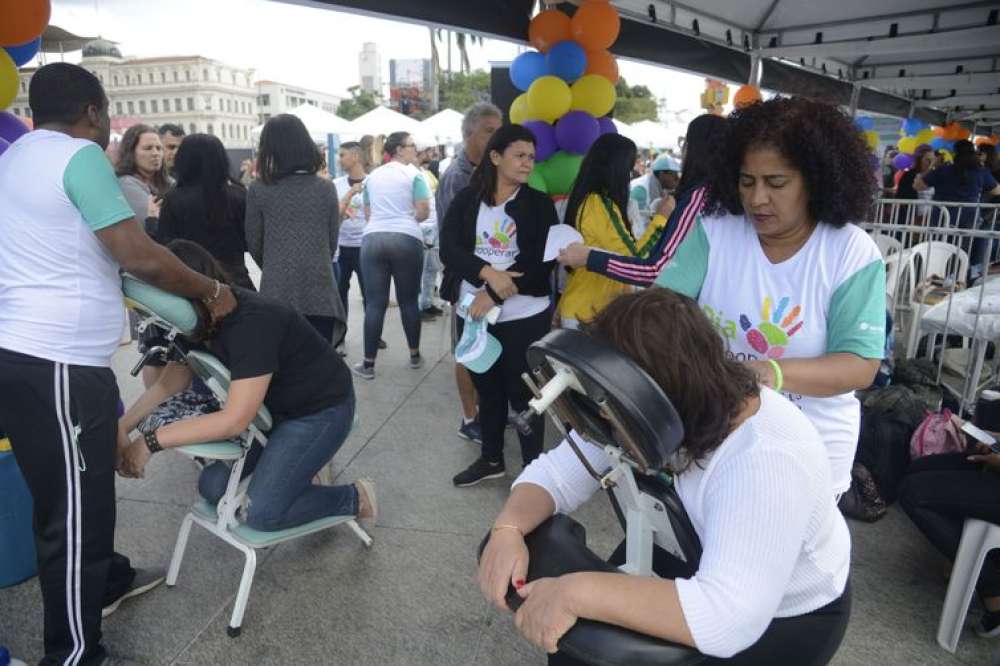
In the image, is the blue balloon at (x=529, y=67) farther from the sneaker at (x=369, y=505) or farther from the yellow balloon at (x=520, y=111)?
the sneaker at (x=369, y=505)

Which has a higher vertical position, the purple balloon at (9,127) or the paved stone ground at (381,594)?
the purple balloon at (9,127)

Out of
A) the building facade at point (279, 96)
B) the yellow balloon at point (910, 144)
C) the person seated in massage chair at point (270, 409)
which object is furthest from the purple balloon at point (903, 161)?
the building facade at point (279, 96)

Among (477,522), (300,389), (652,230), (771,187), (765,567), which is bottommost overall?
(477,522)

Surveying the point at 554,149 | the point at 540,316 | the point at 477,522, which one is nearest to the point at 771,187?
the point at 540,316

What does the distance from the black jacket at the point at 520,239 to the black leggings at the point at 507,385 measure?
0.18 m

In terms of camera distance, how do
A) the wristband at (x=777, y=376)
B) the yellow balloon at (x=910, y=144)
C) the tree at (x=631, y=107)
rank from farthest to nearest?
the tree at (x=631, y=107) → the yellow balloon at (x=910, y=144) → the wristband at (x=777, y=376)

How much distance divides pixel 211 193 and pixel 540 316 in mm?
1907

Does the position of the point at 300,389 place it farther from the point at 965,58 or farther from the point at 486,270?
the point at 965,58

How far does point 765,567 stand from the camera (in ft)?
3.21

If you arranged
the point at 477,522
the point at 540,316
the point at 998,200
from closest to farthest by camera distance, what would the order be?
the point at 477,522
the point at 540,316
the point at 998,200

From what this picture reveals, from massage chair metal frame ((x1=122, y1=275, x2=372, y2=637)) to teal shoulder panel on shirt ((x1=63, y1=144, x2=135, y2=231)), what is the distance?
0.22m

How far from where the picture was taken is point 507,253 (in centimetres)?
316

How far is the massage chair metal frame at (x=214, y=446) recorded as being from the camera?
195cm

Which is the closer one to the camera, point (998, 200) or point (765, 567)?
point (765, 567)
